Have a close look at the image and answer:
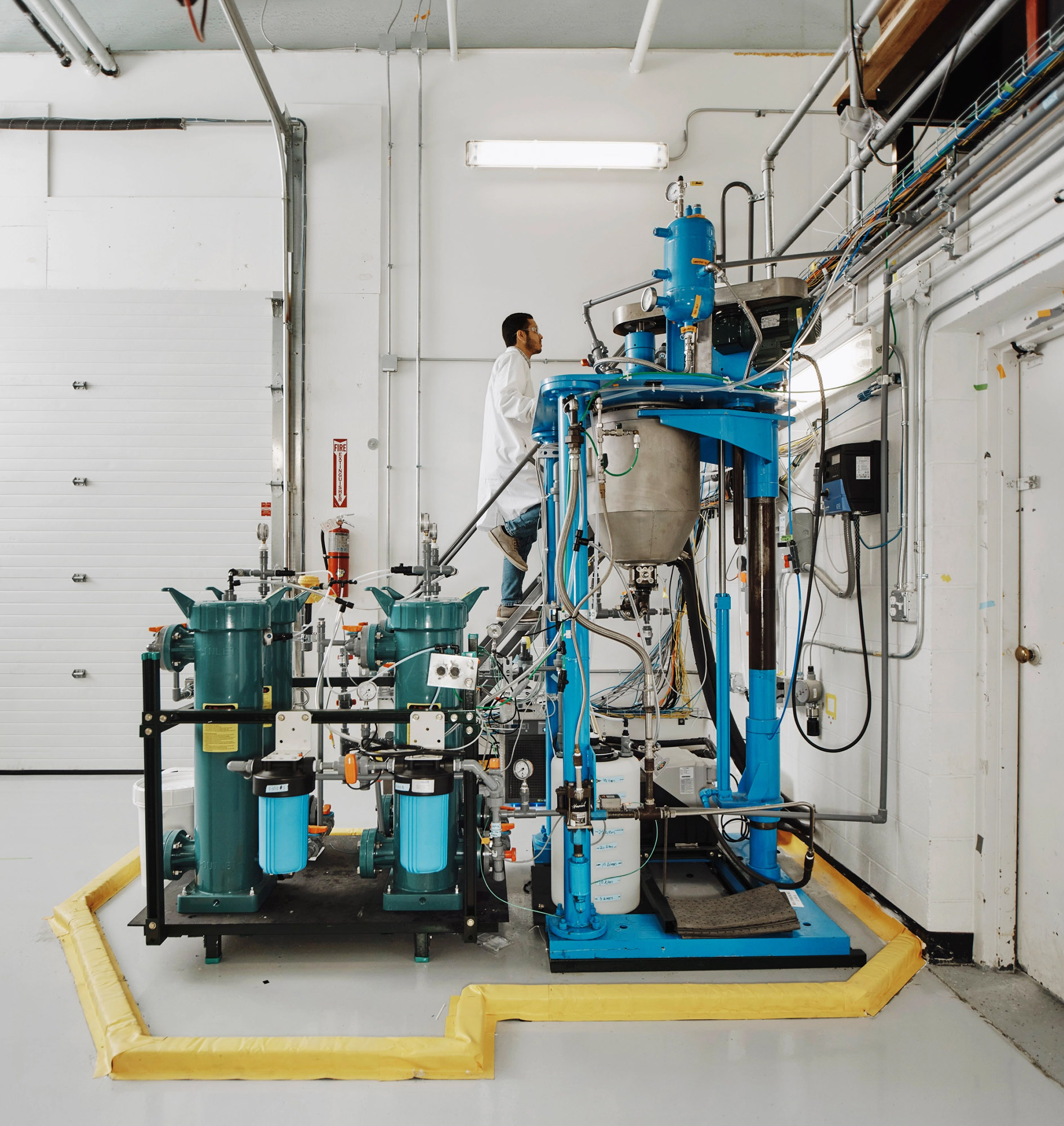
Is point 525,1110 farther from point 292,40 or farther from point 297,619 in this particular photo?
point 292,40

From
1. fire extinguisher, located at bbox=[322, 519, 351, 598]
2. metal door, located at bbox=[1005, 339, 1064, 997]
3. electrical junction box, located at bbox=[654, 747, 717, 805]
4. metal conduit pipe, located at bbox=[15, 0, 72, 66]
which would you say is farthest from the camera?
fire extinguisher, located at bbox=[322, 519, 351, 598]

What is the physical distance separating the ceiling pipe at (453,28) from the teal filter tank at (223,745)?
149 inches

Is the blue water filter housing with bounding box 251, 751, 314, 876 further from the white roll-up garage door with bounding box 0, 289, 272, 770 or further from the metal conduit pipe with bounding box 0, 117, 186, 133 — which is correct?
the metal conduit pipe with bounding box 0, 117, 186, 133

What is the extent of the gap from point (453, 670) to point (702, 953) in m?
1.20

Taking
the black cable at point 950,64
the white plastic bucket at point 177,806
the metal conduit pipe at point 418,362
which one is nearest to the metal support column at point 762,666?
the black cable at point 950,64

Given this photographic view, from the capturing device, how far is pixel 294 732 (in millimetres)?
2307

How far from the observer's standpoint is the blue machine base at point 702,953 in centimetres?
231

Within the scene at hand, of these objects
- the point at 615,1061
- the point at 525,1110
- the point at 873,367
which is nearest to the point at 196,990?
the point at 525,1110

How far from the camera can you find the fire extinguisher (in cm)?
463

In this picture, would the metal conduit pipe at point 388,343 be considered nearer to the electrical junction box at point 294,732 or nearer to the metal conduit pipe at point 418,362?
the metal conduit pipe at point 418,362

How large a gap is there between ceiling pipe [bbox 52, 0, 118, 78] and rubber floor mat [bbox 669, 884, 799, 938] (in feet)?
18.6

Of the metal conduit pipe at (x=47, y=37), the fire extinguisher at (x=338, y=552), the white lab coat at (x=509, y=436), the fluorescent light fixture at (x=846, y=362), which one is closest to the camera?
the fluorescent light fixture at (x=846, y=362)

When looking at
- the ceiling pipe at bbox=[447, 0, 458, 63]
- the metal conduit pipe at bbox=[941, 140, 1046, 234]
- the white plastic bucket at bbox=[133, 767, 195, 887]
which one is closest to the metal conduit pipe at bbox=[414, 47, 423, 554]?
the ceiling pipe at bbox=[447, 0, 458, 63]

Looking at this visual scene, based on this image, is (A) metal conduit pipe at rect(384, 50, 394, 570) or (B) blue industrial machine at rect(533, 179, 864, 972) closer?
(B) blue industrial machine at rect(533, 179, 864, 972)
